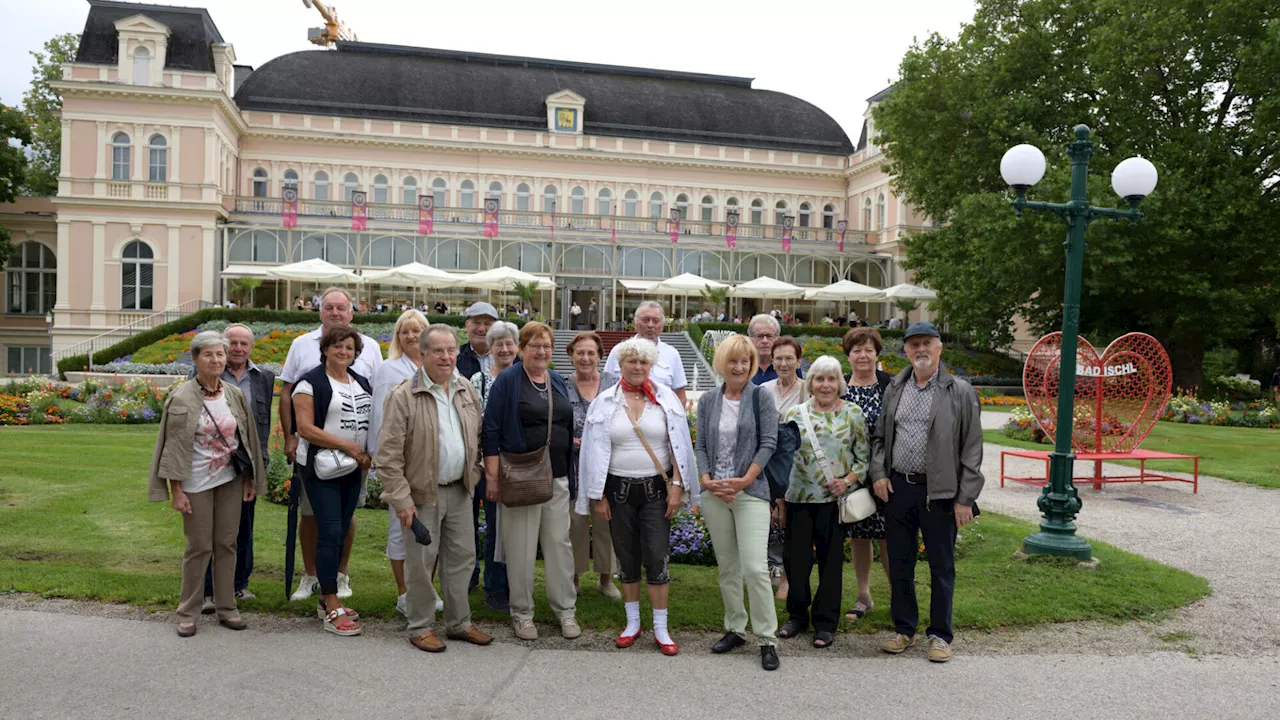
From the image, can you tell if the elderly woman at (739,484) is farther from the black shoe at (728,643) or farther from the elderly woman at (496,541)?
the elderly woman at (496,541)

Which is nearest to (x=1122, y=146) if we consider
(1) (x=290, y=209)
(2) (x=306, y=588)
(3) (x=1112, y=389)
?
(3) (x=1112, y=389)

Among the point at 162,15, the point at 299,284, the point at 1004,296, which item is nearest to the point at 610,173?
the point at 299,284

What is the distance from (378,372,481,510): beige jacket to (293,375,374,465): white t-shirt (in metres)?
0.48

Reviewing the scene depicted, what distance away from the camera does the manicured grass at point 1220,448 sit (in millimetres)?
13930

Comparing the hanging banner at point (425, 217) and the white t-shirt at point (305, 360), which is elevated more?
the hanging banner at point (425, 217)

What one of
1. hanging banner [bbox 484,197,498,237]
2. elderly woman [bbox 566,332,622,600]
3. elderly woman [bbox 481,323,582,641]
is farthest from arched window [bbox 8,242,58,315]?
elderly woman [bbox 481,323,582,641]

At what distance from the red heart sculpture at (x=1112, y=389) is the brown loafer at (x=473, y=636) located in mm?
8618

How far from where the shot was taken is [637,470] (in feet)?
18.5

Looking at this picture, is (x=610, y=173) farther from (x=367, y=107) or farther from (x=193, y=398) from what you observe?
(x=193, y=398)

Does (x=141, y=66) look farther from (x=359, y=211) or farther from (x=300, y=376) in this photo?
(x=300, y=376)

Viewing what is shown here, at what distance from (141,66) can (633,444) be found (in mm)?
41066

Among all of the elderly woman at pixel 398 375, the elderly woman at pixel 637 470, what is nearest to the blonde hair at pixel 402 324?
the elderly woman at pixel 398 375

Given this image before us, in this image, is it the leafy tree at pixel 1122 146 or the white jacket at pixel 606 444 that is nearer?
the white jacket at pixel 606 444

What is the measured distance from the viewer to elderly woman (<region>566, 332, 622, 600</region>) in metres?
6.06
